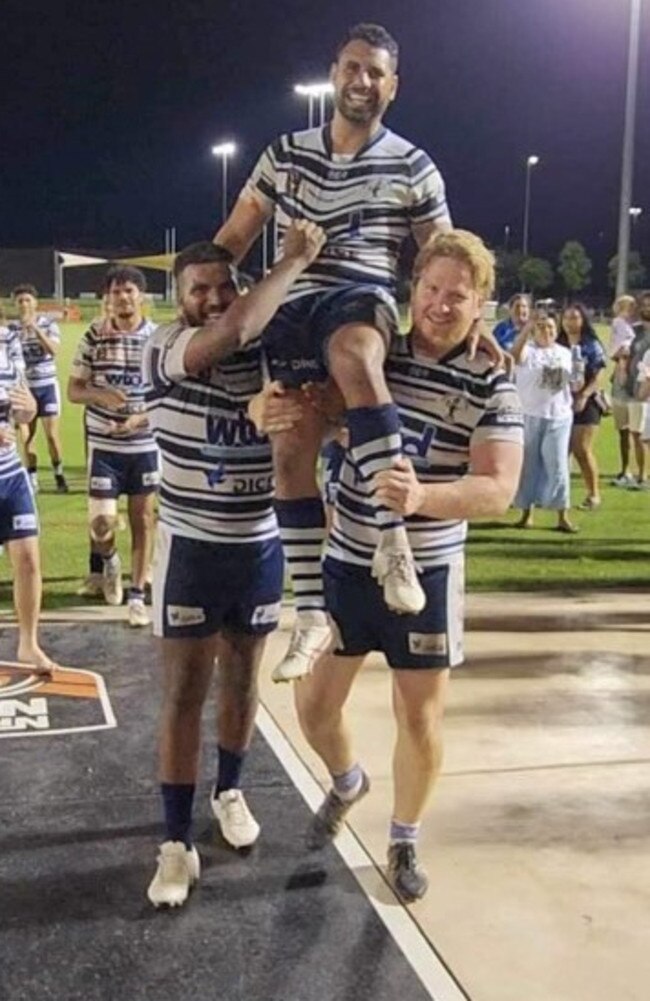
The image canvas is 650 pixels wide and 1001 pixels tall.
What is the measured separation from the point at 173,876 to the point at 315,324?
5.22 feet

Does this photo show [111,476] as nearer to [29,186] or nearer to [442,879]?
[442,879]

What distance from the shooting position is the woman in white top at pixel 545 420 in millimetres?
9031

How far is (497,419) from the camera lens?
320 cm

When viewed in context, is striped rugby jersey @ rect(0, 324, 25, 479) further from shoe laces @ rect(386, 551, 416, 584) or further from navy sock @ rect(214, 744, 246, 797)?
shoe laces @ rect(386, 551, 416, 584)

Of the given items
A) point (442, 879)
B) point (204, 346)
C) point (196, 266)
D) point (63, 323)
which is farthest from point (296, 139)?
point (63, 323)

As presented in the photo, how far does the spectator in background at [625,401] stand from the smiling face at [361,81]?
25.5 ft

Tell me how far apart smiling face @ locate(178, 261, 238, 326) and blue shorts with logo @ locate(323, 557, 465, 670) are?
29.7 inches

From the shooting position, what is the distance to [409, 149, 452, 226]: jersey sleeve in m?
3.51

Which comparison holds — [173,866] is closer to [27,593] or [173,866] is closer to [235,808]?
[235,808]

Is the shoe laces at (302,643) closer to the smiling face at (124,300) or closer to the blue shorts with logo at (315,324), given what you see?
the blue shorts with logo at (315,324)

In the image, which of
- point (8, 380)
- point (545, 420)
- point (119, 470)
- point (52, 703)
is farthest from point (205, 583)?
point (545, 420)

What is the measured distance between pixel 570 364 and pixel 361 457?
6.52 m

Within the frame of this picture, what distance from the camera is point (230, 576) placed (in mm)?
3418

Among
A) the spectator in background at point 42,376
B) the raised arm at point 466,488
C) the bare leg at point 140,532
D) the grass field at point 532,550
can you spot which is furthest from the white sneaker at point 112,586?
the spectator in background at point 42,376
